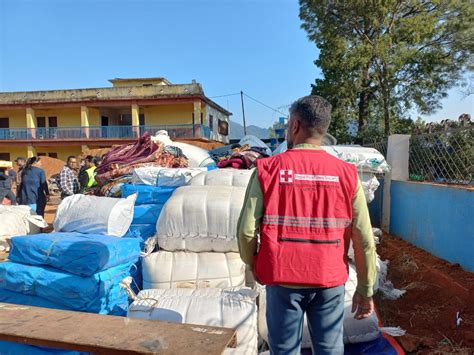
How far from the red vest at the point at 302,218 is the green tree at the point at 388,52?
10193 millimetres

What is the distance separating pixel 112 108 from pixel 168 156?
1865 centimetres

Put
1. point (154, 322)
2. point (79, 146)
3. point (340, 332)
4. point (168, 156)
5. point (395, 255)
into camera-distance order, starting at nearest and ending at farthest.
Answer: point (340, 332), point (154, 322), point (395, 255), point (168, 156), point (79, 146)

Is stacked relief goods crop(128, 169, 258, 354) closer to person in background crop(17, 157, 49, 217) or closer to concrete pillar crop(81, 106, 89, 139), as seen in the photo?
person in background crop(17, 157, 49, 217)

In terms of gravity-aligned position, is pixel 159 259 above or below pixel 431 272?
above

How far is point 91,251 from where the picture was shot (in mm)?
2412

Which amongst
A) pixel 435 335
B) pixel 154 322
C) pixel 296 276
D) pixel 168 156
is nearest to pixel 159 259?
pixel 154 322

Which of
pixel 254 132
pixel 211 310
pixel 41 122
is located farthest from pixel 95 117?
pixel 254 132

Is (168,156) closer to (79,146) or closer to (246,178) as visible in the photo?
(246,178)

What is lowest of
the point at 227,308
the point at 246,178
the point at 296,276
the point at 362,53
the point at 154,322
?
the point at 227,308

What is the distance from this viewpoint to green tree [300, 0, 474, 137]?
33.8 ft

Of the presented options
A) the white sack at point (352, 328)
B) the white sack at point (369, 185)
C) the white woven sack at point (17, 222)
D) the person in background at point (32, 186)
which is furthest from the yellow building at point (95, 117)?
the white sack at point (352, 328)

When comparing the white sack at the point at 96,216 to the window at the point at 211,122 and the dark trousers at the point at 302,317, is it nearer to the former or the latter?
the dark trousers at the point at 302,317

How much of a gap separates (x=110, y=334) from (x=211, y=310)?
672 millimetres

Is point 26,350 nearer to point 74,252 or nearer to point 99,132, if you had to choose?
point 74,252
